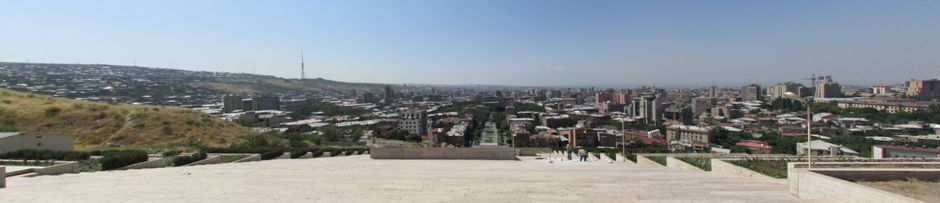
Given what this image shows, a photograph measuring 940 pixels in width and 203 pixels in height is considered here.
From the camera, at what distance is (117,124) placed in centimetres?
2753

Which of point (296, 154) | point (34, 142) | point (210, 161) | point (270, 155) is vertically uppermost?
point (34, 142)

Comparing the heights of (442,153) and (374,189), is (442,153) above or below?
below

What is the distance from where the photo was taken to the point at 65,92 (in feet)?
338

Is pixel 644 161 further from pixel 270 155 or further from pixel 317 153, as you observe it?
pixel 270 155

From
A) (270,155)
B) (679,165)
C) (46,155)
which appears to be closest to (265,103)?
(270,155)

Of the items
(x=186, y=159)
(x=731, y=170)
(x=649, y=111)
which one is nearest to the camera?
(x=731, y=170)

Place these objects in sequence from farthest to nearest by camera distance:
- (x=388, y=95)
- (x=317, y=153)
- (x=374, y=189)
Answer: (x=388, y=95) → (x=317, y=153) → (x=374, y=189)

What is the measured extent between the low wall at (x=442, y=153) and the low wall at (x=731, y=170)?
628cm

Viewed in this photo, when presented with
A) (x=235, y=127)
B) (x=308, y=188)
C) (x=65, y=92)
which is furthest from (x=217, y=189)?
(x=65, y=92)

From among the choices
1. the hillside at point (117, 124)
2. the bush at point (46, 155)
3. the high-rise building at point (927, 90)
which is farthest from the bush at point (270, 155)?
the high-rise building at point (927, 90)

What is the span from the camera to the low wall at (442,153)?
1686 centimetres

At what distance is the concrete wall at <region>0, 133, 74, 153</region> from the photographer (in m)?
15.1

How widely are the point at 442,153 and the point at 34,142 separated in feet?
39.4

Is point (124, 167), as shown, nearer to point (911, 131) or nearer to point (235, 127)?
point (235, 127)
